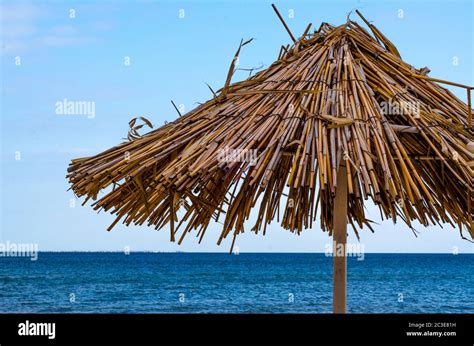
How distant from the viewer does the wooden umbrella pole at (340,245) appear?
358 cm

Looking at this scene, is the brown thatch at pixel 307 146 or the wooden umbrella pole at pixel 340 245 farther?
the wooden umbrella pole at pixel 340 245

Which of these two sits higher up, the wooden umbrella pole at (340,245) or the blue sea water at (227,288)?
the wooden umbrella pole at (340,245)

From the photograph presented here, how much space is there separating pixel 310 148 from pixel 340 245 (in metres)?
0.89

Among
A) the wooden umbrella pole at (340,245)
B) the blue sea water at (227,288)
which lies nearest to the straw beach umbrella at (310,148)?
Answer: the wooden umbrella pole at (340,245)

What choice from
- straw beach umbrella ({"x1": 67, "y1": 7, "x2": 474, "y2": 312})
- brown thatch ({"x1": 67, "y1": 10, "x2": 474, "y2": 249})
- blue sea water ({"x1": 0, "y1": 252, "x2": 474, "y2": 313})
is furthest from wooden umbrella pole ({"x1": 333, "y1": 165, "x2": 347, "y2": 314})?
blue sea water ({"x1": 0, "y1": 252, "x2": 474, "y2": 313})

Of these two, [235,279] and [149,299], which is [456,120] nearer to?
[149,299]

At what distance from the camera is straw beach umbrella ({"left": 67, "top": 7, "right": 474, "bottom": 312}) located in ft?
9.62

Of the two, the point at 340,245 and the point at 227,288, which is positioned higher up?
the point at 340,245

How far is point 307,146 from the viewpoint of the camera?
2.93 metres

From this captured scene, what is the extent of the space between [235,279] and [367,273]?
874cm

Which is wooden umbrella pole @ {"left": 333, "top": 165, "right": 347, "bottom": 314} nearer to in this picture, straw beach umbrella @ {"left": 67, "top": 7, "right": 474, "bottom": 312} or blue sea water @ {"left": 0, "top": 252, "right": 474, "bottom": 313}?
straw beach umbrella @ {"left": 67, "top": 7, "right": 474, "bottom": 312}

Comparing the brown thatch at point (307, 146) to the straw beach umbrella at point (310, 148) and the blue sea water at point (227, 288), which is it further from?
the blue sea water at point (227, 288)

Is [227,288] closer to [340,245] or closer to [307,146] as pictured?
[340,245]

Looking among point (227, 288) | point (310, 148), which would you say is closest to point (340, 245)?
point (310, 148)
